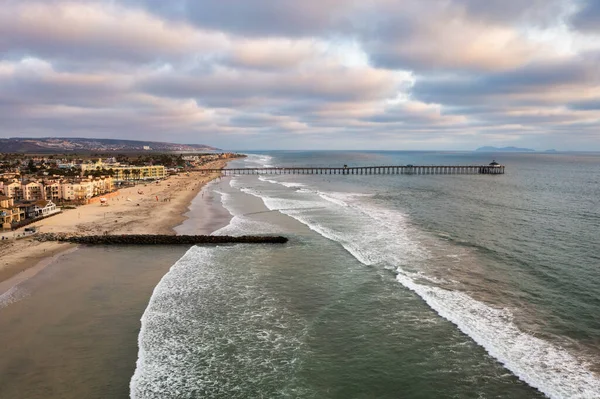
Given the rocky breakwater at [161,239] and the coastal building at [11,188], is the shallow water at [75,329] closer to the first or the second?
the rocky breakwater at [161,239]

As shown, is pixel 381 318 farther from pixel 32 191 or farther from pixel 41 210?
pixel 32 191

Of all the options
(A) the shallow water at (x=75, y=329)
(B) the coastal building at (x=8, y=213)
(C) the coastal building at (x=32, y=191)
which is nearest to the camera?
(A) the shallow water at (x=75, y=329)

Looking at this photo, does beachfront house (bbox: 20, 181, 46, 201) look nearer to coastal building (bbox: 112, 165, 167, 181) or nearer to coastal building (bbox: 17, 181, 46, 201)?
coastal building (bbox: 17, 181, 46, 201)

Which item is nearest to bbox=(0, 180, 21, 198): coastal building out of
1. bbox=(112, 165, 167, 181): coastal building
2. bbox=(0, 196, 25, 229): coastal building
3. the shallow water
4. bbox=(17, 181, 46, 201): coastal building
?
bbox=(17, 181, 46, 201): coastal building

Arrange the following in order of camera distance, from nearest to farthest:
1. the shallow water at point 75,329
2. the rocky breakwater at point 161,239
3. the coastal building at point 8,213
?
the shallow water at point 75,329, the rocky breakwater at point 161,239, the coastal building at point 8,213

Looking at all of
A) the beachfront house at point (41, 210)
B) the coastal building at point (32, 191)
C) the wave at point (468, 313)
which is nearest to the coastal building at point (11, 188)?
the coastal building at point (32, 191)

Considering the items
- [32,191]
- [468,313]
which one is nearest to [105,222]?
[32,191]

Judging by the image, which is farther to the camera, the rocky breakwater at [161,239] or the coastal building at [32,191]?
the coastal building at [32,191]

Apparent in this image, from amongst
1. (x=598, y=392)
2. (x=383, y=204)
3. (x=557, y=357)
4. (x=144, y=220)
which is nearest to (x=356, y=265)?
(x=557, y=357)
